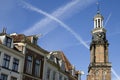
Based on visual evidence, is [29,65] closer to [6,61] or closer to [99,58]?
[6,61]

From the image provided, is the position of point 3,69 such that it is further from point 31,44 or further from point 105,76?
point 105,76

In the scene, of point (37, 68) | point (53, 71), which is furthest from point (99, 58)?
point (37, 68)

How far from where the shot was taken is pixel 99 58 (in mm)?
118688

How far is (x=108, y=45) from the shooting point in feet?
396

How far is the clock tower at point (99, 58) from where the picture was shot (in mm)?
115113

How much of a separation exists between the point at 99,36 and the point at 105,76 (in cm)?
1765

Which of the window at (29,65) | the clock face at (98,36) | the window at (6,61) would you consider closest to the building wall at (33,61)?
the window at (29,65)

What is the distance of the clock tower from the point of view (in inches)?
4532

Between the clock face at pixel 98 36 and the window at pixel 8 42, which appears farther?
the clock face at pixel 98 36

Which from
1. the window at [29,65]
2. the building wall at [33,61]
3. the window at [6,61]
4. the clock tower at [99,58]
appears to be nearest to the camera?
the window at [6,61]

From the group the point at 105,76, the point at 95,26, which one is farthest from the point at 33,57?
the point at 95,26

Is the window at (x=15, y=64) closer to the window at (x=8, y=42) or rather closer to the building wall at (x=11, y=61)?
the building wall at (x=11, y=61)

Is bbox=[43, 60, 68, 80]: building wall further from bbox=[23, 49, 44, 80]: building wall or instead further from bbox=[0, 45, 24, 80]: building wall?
bbox=[0, 45, 24, 80]: building wall

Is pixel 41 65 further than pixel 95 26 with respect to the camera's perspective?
No
